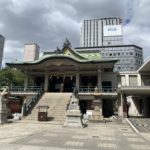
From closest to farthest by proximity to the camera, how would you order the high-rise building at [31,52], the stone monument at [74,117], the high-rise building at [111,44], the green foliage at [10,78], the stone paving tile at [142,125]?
1. the stone paving tile at [142,125]
2. the stone monument at [74,117]
3. the green foliage at [10,78]
4. the high-rise building at [31,52]
5. the high-rise building at [111,44]

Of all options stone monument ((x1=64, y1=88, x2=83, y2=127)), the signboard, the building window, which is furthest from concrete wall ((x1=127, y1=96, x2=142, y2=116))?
the signboard

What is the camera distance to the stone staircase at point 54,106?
2202 cm

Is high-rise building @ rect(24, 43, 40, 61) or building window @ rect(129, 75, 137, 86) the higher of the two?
high-rise building @ rect(24, 43, 40, 61)

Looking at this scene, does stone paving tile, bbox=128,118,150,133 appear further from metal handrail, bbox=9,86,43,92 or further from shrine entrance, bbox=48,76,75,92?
metal handrail, bbox=9,86,43,92

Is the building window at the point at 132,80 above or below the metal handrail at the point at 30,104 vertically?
above

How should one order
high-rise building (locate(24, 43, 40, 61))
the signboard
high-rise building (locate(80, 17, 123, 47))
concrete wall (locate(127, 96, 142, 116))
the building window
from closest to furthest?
the building window → concrete wall (locate(127, 96, 142, 116)) → high-rise building (locate(24, 43, 40, 61)) → the signboard → high-rise building (locate(80, 17, 123, 47))

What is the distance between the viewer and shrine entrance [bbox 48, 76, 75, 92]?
35.1 meters

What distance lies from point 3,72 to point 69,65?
64.0 feet

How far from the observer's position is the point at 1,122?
18312mm

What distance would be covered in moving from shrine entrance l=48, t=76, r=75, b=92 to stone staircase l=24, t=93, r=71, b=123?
561 cm

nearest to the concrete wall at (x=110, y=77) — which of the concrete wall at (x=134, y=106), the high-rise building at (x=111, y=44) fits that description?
the concrete wall at (x=134, y=106)

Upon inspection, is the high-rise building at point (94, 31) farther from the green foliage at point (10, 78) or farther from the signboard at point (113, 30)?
the green foliage at point (10, 78)

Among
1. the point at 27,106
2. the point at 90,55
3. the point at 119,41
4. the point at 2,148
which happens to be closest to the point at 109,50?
the point at 119,41

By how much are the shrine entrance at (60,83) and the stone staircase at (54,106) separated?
5.61 meters
